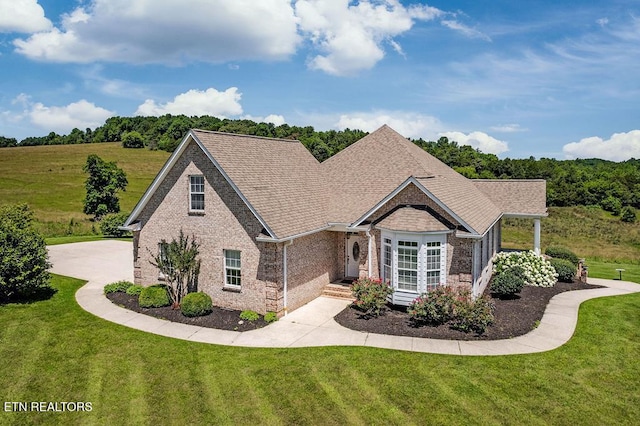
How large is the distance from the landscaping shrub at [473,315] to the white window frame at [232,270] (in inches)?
341

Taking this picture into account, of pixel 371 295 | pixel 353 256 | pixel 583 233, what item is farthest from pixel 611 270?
pixel 583 233

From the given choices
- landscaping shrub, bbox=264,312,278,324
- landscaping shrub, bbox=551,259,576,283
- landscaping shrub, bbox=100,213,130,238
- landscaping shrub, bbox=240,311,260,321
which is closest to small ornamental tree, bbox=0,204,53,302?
landscaping shrub, bbox=240,311,260,321

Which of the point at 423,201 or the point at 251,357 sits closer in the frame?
the point at 251,357

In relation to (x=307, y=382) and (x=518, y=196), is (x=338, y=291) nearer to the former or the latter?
(x=307, y=382)

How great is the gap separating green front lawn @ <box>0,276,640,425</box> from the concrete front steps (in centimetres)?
605

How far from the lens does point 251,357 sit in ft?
44.5

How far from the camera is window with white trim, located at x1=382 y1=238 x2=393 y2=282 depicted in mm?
18620

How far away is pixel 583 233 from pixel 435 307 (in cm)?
4666

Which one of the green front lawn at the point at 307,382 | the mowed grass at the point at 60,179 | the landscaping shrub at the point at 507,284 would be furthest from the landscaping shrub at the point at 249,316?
the mowed grass at the point at 60,179

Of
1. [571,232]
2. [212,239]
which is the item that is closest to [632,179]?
[571,232]

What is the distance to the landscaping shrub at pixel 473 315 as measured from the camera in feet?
50.5

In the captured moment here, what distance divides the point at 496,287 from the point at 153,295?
1551 cm

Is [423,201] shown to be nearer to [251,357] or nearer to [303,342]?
[303,342]

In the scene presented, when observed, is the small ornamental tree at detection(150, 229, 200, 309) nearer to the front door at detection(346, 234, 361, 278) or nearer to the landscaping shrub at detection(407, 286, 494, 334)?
the front door at detection(346, 234, 361, 278)
